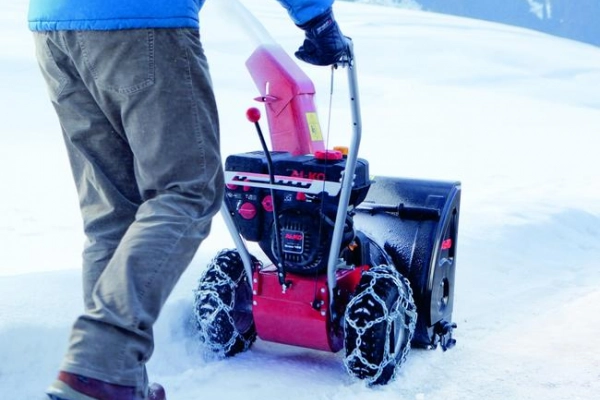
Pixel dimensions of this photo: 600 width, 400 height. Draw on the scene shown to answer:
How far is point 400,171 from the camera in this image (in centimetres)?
615

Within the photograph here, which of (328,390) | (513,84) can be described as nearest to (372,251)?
(328,390)

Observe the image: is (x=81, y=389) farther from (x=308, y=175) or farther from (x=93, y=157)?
(x=308, y=175)

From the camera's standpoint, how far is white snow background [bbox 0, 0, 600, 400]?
248cm

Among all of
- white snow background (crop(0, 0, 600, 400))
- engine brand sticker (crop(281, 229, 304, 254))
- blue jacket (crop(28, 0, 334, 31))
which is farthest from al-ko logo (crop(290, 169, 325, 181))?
blue jacket (crop(28, 0, 334, 31))

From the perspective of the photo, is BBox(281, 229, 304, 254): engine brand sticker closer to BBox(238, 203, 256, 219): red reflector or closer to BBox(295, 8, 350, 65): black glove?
BBox(238, 203, 256, 219): red reflector

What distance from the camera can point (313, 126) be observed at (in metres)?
2.67

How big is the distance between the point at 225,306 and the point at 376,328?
1.63 feet

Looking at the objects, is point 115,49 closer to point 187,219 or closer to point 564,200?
point 187,219

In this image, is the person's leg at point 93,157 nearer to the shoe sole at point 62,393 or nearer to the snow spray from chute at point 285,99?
the shoe sole at point 62,393

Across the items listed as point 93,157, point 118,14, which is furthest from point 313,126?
point 118,14

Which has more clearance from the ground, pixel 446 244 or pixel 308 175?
pixel 308 175

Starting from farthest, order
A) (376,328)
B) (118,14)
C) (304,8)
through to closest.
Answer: (376,328) < (304,8) < (118,14)

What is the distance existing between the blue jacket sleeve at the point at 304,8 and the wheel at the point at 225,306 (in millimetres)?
929

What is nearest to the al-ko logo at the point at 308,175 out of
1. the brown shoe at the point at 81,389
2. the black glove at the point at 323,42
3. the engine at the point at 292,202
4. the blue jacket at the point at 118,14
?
the engine at the point at 292,202
